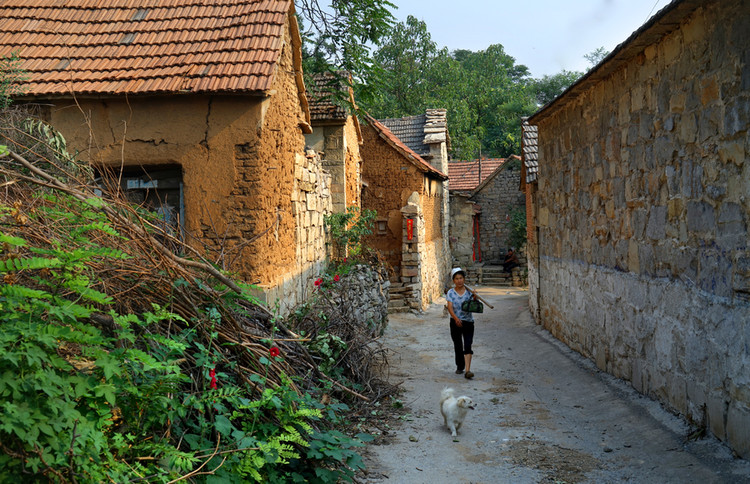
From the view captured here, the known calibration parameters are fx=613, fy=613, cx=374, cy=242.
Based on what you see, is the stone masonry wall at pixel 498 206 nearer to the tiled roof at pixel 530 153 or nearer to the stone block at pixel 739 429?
the tiled roof at pixel 530 153

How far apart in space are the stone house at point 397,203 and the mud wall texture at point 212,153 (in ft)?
34.3

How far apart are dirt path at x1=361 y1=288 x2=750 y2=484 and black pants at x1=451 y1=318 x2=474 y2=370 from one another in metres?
0.23

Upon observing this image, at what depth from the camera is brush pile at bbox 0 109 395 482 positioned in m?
2.82

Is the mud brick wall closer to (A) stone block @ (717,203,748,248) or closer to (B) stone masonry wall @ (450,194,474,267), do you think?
(B) stone masonry wall @ (450,194,474,267)

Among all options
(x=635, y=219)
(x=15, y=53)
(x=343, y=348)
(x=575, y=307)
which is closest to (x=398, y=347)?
(x=575, y=307)

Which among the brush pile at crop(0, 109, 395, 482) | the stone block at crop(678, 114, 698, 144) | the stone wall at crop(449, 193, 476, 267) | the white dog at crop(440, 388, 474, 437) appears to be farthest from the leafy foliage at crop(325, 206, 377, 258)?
the stone wall at crop(449, 193, 476, 267)

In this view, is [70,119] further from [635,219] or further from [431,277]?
[431,277]

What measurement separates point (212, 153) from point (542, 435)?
4560 mm

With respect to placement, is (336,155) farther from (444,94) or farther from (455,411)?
(444,94)

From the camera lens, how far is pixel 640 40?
6008 mm

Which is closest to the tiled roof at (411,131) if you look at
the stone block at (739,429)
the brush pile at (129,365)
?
the brush pile at (129,365)

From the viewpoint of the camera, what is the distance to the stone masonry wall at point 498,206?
3027 centimetres

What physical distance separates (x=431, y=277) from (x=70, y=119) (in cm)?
1496

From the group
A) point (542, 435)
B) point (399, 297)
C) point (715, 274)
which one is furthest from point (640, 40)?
point (399, 297)
